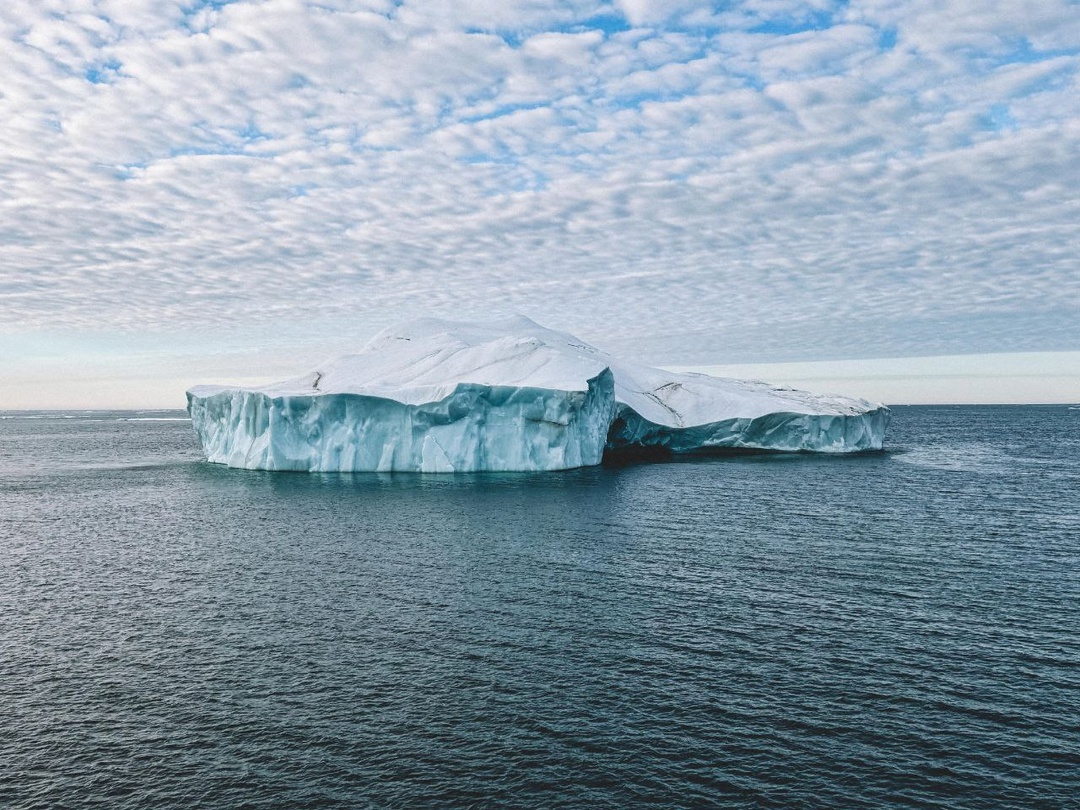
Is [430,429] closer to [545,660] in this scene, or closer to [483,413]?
[483,413]

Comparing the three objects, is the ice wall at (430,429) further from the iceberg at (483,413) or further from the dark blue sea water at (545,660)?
the dark blue sea water at (545,660)

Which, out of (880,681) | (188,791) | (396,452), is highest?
(396,452)

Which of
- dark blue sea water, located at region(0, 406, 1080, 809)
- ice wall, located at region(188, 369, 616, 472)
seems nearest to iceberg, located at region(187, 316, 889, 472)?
ice wall, located at region(188, 369, 616, 472)

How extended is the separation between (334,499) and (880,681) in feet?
115

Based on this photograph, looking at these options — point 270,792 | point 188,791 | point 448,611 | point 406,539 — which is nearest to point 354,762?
point 270,792

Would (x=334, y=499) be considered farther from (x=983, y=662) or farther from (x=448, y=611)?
(x=983, y=662)

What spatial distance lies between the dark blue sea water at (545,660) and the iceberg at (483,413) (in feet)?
57.8

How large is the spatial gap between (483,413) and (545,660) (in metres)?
38.4

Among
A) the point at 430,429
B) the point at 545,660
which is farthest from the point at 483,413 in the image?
the point at 545,660

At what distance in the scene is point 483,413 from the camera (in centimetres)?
5734

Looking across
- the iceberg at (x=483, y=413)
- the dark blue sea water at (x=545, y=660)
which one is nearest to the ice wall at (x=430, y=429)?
the iceberg at (x=483, y=413)

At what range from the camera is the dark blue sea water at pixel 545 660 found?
46.7 ft

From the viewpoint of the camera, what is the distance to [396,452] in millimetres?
59094

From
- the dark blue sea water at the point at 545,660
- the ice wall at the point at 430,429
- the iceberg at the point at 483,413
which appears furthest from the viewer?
the iceberg at the point at 483,413
